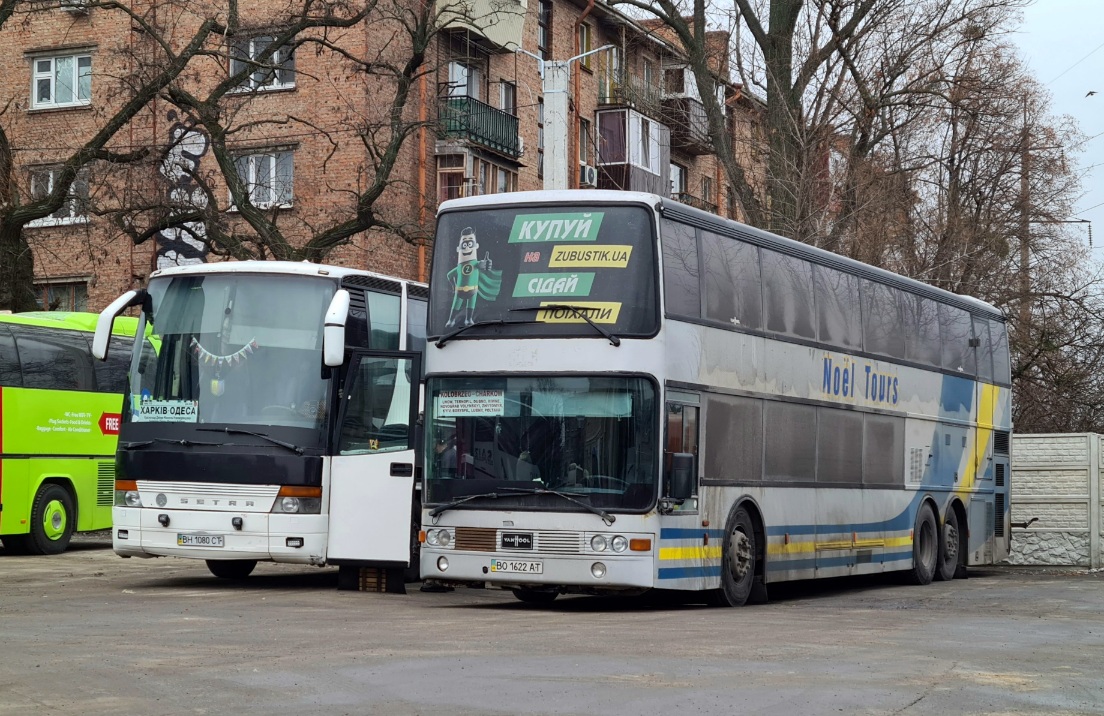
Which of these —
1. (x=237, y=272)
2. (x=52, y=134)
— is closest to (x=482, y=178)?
(x=52, y=134)

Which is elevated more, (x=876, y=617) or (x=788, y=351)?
(x=788, y=351)

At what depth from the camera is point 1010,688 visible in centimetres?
957

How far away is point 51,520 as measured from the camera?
24.6 meters

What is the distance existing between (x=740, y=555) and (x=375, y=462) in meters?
3.95

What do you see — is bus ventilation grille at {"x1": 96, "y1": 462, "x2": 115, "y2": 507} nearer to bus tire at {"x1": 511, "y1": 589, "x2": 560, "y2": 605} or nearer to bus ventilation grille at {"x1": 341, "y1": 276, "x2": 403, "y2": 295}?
bus ventilation grille at {"x1": 341, "y1": 276, "x2": 403, "y2": 295}

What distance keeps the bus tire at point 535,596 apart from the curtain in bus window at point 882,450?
4.97m

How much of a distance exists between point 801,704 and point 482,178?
33770 millimetres

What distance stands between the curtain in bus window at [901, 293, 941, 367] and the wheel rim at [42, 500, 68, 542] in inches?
496

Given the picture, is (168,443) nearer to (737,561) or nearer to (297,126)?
(737,561)

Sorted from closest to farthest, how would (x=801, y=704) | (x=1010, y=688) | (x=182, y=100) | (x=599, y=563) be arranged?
(x=801, y=704) < (x=1010, y=688) < (x=599, y=563) < (x=182, y=100)

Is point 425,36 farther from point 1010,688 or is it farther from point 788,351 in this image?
point 1010,688

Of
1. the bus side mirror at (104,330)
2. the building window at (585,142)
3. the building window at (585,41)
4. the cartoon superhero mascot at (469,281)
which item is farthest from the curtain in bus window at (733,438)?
the building window at (585,41)

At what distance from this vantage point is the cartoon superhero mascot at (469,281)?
1595cm

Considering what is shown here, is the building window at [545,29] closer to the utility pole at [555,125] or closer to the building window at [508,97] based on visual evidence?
the building window at [508,97]
